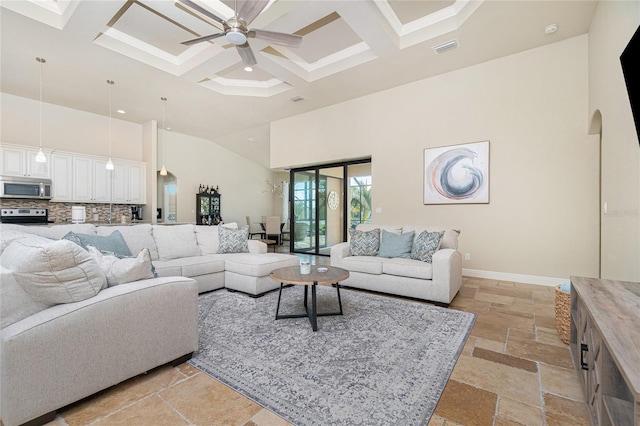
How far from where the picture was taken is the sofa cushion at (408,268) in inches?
132

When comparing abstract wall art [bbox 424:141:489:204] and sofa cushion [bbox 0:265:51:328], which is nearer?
sofa cushion [bbox 0:265:51:328]

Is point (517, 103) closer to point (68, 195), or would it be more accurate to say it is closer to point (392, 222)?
point (392, 222)

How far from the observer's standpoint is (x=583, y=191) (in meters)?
3.93

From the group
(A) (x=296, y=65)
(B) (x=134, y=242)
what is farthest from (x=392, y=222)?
(B) (x=134, y=242)

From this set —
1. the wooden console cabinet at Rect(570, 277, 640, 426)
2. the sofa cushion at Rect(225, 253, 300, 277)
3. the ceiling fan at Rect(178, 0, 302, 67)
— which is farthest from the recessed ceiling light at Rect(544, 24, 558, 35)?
the sofa cushion at Rect(225, 253, 300, 277)

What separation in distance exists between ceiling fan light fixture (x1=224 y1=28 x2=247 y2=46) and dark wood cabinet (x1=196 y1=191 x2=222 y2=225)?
6.16m

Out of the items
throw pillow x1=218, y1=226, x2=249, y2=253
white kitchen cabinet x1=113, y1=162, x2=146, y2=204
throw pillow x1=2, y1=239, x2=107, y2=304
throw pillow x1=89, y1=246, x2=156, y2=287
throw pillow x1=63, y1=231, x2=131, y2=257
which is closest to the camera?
throw pillow x1=2, y1=239, x2=107, y2=304

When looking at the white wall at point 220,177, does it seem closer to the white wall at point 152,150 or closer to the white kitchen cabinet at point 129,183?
the white wall at point 152,150

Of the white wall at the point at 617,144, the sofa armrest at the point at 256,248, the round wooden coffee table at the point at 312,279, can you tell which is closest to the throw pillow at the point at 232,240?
the sofa armrest at the point at 256,248

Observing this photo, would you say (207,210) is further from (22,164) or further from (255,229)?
(22,164)

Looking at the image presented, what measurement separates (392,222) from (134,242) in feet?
13.9

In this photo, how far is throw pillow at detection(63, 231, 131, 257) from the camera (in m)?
2.55

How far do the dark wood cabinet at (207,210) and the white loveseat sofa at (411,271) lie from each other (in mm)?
5620

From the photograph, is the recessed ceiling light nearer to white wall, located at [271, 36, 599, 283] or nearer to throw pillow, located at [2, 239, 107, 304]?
white wall, located at [271, 36, 599, 283]
